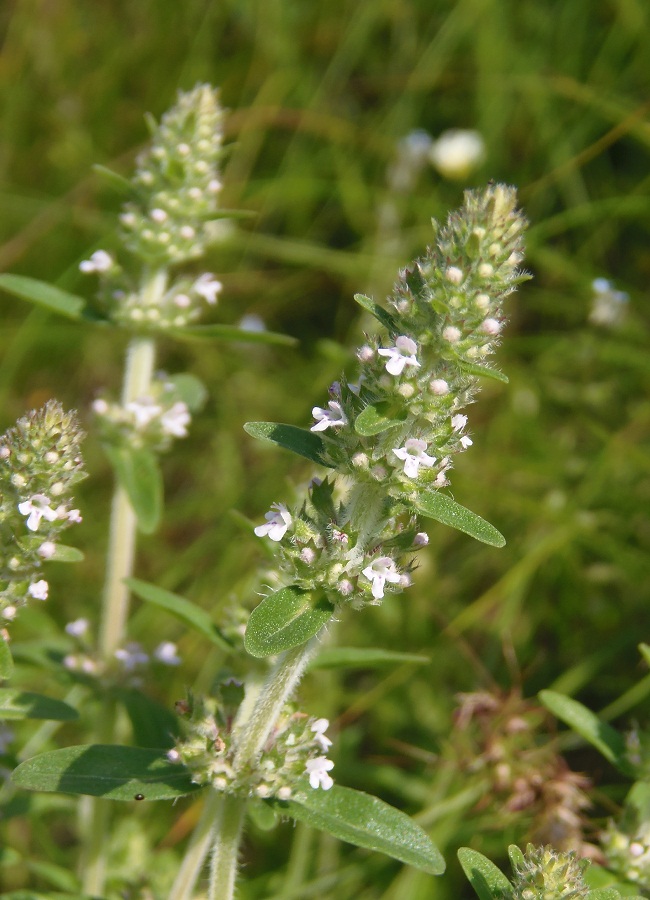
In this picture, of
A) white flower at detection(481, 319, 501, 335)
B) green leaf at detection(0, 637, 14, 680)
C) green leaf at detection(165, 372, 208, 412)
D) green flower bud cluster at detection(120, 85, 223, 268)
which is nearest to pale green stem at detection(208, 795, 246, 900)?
green leaf at detection(0, 637, 14, 680)

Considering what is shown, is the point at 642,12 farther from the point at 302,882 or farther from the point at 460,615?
the point at 302,882

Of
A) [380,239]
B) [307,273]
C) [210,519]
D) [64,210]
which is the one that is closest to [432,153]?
[380,239]

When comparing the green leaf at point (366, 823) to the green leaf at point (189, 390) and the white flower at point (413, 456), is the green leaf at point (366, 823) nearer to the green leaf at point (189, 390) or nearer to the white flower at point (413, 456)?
the white flower at point (413, 456)

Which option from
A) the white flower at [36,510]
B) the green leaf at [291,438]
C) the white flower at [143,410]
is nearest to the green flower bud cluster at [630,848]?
the green leaf at [291,438]

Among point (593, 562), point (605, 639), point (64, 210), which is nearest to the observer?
point (605, 639)

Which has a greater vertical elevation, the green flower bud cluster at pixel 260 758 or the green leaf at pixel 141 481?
the green leaf at pixel 141 481

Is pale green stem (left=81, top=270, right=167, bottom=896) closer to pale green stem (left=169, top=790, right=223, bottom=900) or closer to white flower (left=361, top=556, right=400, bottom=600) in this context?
pale green stem (left=169, top=790, right=223, bottom=900)
